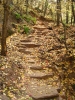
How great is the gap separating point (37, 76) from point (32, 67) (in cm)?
85

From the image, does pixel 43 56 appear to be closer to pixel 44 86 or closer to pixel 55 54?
pixel 55 54

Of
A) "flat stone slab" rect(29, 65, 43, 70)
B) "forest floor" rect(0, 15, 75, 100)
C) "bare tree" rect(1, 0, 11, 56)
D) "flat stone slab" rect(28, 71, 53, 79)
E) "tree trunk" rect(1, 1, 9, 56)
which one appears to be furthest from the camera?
"flat stone slab" rect(29, 65, 43, 70)

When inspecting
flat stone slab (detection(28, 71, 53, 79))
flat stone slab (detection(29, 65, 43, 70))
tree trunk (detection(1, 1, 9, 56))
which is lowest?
flat stone slab (detection(28, 71, 53, 79))

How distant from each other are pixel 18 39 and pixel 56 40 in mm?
2836

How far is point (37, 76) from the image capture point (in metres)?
8.44

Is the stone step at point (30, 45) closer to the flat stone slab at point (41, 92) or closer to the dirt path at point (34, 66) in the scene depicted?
the dirt path at point (34, 66)

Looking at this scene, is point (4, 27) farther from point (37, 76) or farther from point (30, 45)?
point (30, 45)

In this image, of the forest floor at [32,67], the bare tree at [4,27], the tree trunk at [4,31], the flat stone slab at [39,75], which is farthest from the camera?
the flat stone slab at [39,75]

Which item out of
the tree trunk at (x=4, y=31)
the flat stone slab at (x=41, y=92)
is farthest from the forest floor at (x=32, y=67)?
the tree trunk at (x=4, y=31)

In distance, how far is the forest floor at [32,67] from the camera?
22.5 feet

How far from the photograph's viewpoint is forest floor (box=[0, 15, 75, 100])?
6861 millimetres

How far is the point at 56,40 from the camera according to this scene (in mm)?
13539

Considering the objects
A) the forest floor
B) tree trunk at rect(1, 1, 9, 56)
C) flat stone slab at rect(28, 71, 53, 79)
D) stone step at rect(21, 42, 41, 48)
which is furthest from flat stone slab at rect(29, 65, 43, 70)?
stone step at rect(21, 42, 41, 48)

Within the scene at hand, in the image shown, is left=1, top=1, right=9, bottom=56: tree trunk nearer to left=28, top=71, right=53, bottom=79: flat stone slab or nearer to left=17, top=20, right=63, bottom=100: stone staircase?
left=17, top=20, right=63, bottom=100: stone staircase
